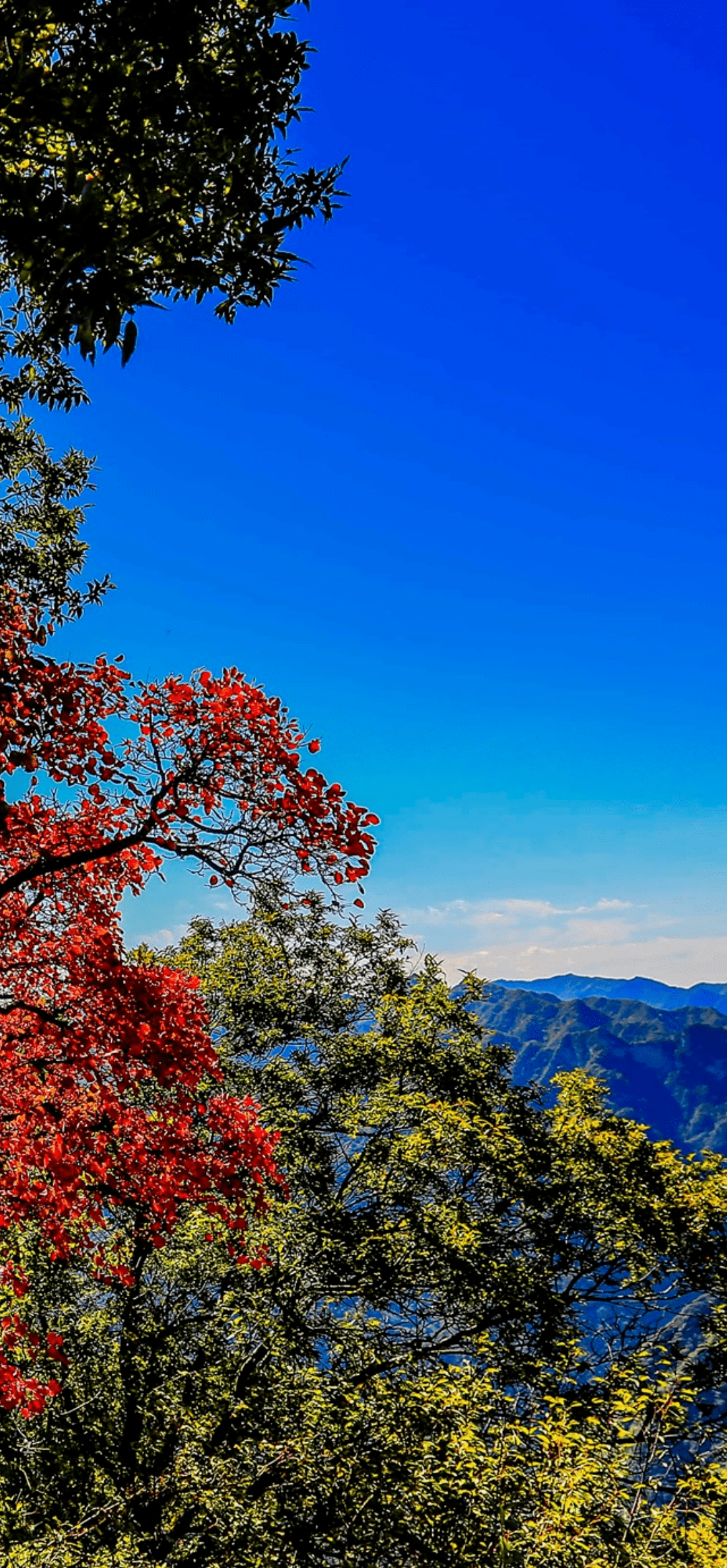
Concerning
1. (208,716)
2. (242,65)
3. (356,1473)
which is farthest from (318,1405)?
(242,65)

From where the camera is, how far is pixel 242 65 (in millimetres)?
4484

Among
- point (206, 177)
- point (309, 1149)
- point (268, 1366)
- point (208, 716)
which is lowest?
point (268, 1366)

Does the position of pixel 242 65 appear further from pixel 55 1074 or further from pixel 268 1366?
pixel 268 1366

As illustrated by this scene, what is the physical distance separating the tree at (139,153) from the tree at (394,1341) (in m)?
4.52

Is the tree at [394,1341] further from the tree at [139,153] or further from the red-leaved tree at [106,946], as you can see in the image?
the tree at [139,153]

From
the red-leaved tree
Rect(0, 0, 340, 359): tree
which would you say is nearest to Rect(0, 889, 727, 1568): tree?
the red-leaved tree

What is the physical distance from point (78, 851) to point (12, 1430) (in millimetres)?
8984

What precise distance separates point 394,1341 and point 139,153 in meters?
12.5

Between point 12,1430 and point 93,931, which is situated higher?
point 93,931

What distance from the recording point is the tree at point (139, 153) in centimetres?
361

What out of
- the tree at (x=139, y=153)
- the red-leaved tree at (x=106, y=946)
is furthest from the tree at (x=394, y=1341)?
the tree at (x=139, y=153)

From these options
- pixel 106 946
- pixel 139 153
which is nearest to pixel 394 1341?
pixel 106 946

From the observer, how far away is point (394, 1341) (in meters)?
10.5

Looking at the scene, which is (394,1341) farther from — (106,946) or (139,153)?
(139,153)
